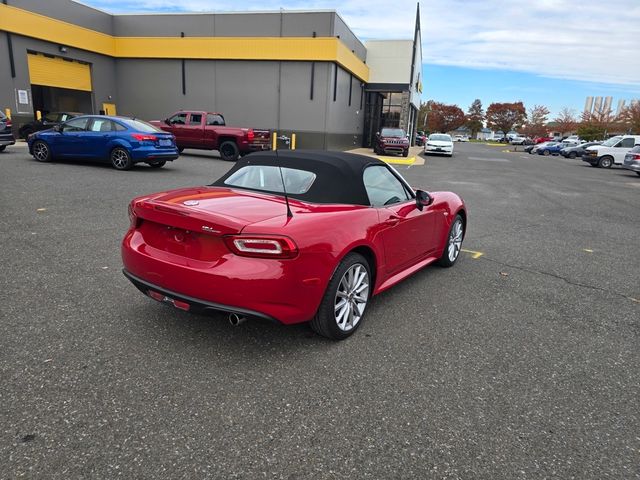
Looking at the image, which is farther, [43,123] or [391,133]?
[391,133]

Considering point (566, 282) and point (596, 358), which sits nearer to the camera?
point (596, 358)

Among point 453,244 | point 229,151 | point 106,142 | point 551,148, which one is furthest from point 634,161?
point 551,148

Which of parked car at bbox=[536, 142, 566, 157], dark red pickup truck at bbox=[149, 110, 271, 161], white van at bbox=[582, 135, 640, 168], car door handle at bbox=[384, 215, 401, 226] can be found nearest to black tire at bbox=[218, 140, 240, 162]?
dark red pickup truck at bbox=[149, 110, 271, 161]

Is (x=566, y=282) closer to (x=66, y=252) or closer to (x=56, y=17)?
(x=66, y=252)

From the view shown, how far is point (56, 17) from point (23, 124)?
573cm

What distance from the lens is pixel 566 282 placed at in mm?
5352

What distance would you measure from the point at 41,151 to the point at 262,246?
42.2 feet

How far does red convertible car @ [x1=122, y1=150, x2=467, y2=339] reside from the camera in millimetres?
3006

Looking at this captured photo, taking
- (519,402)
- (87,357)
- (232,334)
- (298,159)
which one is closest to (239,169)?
(298,159)

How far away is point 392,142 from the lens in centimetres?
2695

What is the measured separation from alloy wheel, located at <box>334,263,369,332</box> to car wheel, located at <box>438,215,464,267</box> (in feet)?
6.59

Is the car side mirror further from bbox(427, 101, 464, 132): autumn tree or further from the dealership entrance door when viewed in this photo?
bbox(427, 101, 464, 132): autumn tree

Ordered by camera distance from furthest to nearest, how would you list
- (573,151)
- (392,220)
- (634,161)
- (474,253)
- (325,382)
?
(573,151)
(634,161)
(474,253)
(392,220)
(325,382)

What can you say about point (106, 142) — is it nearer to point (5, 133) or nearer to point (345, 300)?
point (5, 133)
